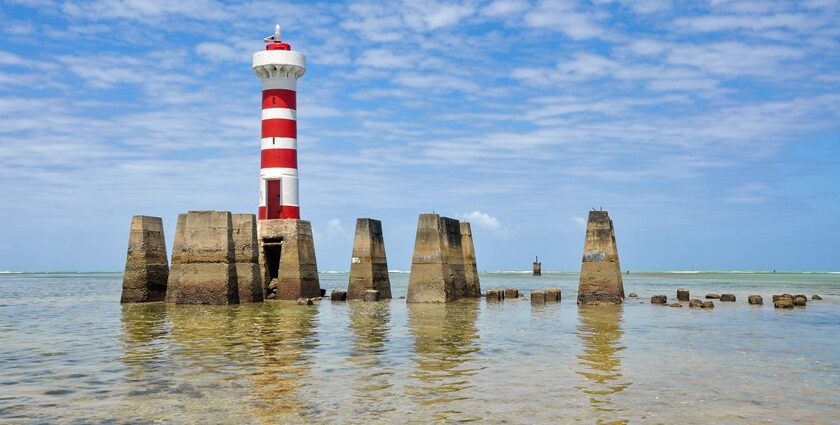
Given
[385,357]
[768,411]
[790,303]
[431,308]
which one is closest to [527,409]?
[768,411]

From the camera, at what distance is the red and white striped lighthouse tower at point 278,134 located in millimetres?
34500

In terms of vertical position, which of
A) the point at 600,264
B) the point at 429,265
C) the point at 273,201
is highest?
the point at 273,201

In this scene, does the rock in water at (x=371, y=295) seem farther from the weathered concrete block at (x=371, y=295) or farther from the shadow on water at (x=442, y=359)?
the shadow on water at (x=442, y=359)

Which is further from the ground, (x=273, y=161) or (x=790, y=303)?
(x=273, y=161)

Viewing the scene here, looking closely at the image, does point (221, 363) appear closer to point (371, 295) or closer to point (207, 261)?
point (207, 261)

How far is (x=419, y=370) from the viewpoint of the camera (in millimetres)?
11781

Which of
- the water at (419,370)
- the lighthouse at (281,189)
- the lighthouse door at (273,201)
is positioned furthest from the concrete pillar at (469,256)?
the water at (419,370)

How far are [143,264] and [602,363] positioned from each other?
21.8m

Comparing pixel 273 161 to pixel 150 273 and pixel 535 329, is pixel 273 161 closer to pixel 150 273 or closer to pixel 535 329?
pixel 150 273

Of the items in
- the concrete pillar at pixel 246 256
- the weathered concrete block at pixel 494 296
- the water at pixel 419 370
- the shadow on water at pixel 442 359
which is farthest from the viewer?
the weathered concrete block at pixel 494 296

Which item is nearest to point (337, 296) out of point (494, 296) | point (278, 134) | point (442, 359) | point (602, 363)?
point (494, 296)

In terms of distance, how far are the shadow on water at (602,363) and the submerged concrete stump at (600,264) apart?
4.71m

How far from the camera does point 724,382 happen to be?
1088cm

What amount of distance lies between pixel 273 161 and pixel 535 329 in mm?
19231
